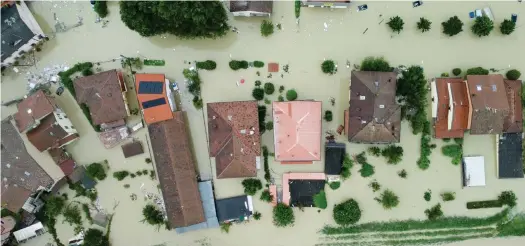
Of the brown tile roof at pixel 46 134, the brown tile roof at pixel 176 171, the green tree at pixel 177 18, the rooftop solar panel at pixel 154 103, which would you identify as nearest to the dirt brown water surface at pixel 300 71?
the brown tile roof at pixel 176 171

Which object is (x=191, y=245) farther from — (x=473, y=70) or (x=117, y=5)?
(x=473, y=70)

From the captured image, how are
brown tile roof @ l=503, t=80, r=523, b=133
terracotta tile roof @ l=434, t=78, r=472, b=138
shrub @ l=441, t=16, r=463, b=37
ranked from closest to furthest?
terracotta tile roof @ l=434, t=78, r=472, b=138 → brown tile roof @ l=503, t=80, r=523, b=133 → shrub @ l=441, t=16, r=463, b=37

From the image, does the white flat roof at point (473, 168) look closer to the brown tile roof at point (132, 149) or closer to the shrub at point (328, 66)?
the shrub at point (328, 66)

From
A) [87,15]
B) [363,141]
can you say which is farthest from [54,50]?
[363,141]

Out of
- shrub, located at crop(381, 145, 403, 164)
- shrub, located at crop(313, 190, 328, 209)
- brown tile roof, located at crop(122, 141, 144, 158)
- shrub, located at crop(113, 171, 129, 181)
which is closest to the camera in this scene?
shrub, located at crop(381, 145, 403, 164)

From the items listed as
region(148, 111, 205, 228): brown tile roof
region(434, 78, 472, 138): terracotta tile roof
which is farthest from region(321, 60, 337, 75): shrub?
region(148, 111, 205, 228): brown tile roof

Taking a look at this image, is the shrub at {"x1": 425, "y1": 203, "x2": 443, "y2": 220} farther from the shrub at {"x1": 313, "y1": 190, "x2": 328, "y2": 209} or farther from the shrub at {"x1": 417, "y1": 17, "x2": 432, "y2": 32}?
the shrub at {"x1": 417, "y1": 17, "x2": 432, "y2": 32}

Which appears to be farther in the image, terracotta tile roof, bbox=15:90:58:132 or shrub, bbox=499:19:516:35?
terracotta tile roof, bbox=15:90:58:132
